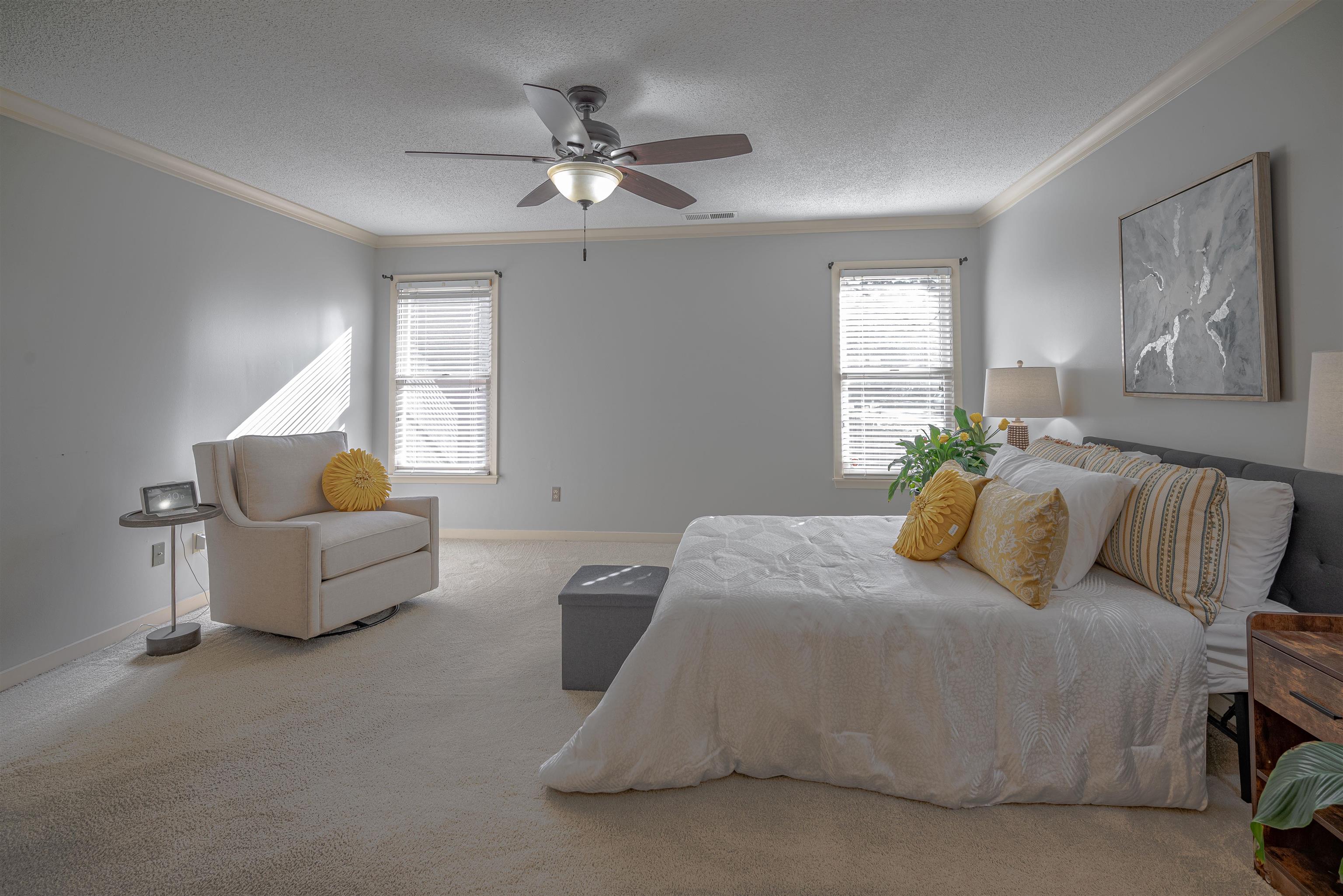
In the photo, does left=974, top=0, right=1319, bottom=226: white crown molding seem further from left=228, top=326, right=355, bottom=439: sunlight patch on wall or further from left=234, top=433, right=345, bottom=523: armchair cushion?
left=228, top=326, right=355, bottom=439: sunlight patch on wall

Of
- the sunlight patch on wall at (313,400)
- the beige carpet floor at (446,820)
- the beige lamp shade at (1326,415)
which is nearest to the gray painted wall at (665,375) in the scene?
the sunlight patch on wall at (313,400)

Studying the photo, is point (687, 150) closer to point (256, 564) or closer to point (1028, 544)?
point (1028, 544)

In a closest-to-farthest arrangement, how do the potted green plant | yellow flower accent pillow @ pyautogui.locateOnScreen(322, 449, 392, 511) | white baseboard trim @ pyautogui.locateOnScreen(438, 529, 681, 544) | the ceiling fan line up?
the potted green plant
the ceiling fan
yellow flower accent pillow @ pyautogui.locateOnScreen(322, 449, 392, 511)
white baseboard trim @ pyautogui.locateOnScreen(438, 529, 681, 544)

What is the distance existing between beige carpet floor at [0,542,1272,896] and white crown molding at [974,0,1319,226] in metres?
2.55

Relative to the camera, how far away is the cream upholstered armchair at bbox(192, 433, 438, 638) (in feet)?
10.4

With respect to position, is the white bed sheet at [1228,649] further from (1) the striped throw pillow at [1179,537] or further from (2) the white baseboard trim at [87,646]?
(2) the white baseboard trim at [87,646]

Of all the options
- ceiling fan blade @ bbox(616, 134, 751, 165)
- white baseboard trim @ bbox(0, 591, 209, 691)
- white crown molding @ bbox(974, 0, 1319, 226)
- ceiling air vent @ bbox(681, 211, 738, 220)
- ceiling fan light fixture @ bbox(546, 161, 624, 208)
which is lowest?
white baseboard trim @ bbox(0, 591, 209, 691)

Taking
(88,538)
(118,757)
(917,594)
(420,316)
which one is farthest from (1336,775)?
(420,316)

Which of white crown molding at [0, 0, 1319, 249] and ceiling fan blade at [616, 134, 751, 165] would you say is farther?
ceiling fan blade at [616, 134, 751, 165]

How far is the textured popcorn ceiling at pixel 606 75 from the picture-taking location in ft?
7.58

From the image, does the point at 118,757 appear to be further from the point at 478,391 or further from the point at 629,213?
the point at 629,213

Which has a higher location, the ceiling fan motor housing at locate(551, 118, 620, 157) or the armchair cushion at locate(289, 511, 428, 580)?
the ceiling fan motor housing at locate(551, 118, 620, 157)

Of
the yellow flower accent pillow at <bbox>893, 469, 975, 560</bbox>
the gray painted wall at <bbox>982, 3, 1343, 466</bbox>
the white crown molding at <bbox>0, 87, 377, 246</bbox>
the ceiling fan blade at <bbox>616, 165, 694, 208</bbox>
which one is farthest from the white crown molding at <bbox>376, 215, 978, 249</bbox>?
the yellow flower accent pillow at <bbox>893, 469, 975, 560</bbox>

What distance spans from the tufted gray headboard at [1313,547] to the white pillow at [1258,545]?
0.12ft
